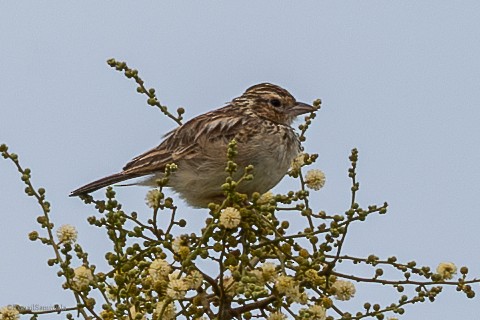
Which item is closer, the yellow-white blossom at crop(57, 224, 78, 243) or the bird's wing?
the yellow-white blossom at crop(57, 224, 78, 243)

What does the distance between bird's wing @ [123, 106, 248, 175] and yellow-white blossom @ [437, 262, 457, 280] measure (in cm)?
214

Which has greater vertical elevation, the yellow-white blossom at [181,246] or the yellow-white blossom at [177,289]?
the yellow-white blossom at [181,246]

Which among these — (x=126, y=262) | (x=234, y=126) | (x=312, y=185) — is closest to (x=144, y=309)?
(x=126, y=262)

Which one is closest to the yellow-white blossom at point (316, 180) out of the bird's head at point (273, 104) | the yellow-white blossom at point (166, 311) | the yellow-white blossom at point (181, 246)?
the yellow-white blossom at point (181, 246)

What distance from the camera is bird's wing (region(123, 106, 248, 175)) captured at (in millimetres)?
5707

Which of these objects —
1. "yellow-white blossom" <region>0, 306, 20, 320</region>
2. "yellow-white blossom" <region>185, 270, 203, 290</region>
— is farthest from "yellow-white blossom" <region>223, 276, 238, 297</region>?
"yellow-white blossom" <region>0, 306, 20, 320</region>

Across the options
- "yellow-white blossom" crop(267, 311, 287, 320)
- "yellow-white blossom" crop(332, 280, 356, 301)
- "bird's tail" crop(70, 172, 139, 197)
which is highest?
"bird's tail" crop(70, 172, 139, 197)

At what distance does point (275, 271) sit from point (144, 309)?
54 centimetres

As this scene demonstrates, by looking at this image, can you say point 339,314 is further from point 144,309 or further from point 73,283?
point 73,283

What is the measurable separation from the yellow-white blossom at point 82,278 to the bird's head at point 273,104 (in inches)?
114

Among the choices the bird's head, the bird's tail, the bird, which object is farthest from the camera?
the bird's head

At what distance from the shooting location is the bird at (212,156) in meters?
5.57

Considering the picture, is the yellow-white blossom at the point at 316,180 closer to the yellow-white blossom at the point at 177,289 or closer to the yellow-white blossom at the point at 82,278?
the yellow-white blossom at the point at 177,289

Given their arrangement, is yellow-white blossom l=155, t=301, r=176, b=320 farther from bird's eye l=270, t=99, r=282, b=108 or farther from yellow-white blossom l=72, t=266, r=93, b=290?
bird's eye l=270, t=99, r=282, b=108
